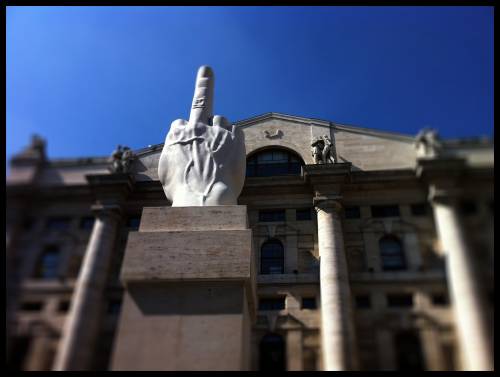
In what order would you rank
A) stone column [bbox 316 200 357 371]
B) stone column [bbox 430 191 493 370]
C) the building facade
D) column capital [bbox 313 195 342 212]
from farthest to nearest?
column capital [bbox 313 195 342 212] < stone column [bbox 316 200 357 371] < stone column [bbox 430 191 493 370] < the building facade

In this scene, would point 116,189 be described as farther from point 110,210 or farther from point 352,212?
point 352,212

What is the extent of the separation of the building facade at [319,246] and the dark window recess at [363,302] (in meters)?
0.13

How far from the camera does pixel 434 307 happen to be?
1519cm

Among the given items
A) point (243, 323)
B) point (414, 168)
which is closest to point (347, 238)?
point (414, 168)

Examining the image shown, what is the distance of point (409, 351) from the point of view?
1555 cm

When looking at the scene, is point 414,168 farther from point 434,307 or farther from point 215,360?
point 215,360

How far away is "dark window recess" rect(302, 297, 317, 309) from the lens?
66.1 feet

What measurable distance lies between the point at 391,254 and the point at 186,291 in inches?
651

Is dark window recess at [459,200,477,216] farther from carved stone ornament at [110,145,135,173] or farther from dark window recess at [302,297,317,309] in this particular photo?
carved stone ornament at [110,145,135,173]

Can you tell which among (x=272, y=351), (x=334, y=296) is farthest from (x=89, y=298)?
(x=334, y=296)

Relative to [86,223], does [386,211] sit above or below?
above

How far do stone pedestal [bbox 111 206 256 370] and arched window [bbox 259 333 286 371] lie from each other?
13.4 metres

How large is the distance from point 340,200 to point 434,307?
7928mm

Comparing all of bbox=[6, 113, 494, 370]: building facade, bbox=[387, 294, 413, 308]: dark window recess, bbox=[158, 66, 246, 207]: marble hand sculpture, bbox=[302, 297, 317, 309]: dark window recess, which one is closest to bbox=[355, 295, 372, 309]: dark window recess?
bbox=[6, 113, 494, 370]: building facade
